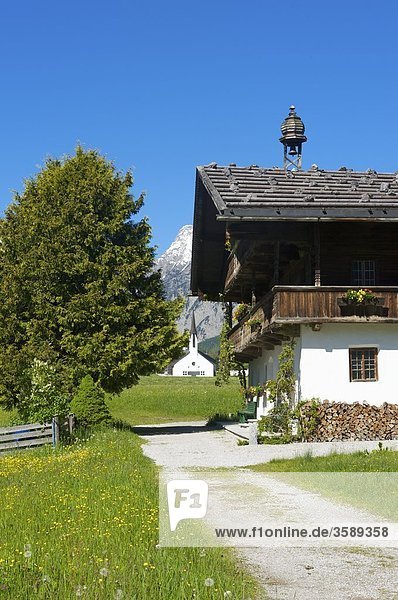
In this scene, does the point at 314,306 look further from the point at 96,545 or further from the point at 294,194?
the point at 96,545

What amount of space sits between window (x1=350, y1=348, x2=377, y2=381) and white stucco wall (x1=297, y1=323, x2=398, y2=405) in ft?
0.51

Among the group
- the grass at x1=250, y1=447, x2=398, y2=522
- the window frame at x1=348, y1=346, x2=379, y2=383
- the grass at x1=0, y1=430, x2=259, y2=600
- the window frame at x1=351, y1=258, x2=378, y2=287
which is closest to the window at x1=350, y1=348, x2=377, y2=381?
the window frame at x1=348, y1=346, x2=379, y2=383

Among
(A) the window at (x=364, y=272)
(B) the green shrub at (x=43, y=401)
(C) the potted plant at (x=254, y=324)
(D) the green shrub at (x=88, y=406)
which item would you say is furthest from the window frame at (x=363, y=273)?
(B) the green shrub at (x=43, y=401)

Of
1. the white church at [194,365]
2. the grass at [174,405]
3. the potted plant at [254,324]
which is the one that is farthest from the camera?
the white church at [194,365]

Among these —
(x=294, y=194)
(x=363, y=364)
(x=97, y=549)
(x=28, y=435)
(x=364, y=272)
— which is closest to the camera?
(x=97, y=549)

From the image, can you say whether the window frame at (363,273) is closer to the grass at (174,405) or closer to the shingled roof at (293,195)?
the shingled roof at (293,195)

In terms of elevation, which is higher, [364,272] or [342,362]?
[364,272]

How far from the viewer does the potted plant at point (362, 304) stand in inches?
824

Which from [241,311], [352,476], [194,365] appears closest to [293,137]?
[241,311]

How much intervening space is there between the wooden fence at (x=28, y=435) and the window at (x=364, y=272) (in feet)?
31.9

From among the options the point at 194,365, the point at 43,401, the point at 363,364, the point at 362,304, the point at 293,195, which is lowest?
the point at 43,401

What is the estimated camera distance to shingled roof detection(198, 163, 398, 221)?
20156 millimetres

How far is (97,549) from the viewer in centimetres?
723

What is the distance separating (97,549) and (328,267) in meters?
16.6
